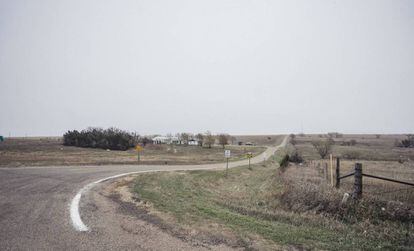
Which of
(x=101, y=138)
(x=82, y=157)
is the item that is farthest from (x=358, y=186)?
(x=101, y=138)

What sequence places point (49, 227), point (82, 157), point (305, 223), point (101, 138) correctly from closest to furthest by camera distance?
point (49, 227) < point (305, 223) < point (82, 157) < point (101, 138)

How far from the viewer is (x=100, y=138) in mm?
55562

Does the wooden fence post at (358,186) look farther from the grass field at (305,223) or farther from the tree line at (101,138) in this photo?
the tree line at (101,138)

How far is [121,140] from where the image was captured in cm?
5594

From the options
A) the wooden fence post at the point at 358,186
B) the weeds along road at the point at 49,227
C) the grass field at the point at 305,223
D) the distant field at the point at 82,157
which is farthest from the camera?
the distant field at the point at 82,157

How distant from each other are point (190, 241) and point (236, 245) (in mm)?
912

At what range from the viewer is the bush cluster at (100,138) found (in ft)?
180

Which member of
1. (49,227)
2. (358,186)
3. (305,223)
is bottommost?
(305,223)

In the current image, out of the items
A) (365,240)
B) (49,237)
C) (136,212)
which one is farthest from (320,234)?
(49,237)

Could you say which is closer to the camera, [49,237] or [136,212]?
[49,237]

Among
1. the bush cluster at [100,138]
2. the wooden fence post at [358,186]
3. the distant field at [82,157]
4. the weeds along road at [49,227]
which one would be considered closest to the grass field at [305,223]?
the wooden fence post at [358,186]

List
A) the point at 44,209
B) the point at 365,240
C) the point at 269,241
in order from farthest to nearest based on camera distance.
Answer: the point at 44,209 < the point at 365,240 < the point at 269,241

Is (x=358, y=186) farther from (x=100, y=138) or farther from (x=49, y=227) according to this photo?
(x=100, y=138)

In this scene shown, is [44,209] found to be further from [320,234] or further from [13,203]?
[320,234]
